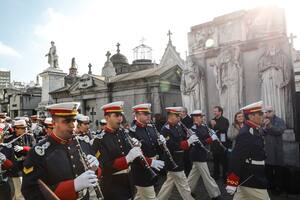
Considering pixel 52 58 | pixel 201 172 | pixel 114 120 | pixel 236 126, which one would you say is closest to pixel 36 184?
pixel 114 120

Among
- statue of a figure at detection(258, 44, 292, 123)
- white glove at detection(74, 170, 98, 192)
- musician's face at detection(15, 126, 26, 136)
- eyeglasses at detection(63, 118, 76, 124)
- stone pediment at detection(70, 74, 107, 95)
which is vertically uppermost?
stone pediment at detection(70, 74, 107, 95)

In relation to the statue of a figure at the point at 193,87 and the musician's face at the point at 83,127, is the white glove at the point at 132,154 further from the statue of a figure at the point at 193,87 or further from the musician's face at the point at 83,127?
the statue of a figure at the point at 193,87

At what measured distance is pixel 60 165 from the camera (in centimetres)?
340

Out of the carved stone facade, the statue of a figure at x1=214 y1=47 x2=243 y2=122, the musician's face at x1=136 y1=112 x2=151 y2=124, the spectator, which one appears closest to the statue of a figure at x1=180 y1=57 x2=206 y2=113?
the carved stone facade

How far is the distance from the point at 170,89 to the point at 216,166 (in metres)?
7.24

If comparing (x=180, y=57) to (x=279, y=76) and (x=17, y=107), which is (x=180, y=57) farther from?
(x=279, y=76)

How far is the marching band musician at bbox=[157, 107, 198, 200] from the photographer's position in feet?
21.6

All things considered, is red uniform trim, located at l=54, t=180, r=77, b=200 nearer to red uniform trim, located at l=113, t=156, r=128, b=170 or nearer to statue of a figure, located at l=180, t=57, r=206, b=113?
red uniform trim, located at l=113, t=156, r=128, b=170

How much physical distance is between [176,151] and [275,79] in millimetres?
4528

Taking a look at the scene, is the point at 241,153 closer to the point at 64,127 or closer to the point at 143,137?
the point at 143,137

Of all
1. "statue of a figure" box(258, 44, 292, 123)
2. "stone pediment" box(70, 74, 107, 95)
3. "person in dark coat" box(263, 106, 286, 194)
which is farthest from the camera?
"stone pediment" box(70, 74, 107, 95)

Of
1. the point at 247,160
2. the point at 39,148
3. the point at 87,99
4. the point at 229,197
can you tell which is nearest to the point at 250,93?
the point at 229,197

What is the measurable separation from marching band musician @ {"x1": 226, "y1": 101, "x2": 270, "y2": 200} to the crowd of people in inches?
0.6

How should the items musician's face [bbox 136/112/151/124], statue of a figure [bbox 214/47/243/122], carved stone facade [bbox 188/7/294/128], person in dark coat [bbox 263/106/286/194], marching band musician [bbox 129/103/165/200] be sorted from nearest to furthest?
marching band musician [bbox 129/103/165/200] < musician's face [bbox 136/112/151/124] < person in dark coat [bbox 263/106/286/194] < carved stone facade [bbox 188/7/294/128] < statue of a figure [bbox 214/47/243/122]
